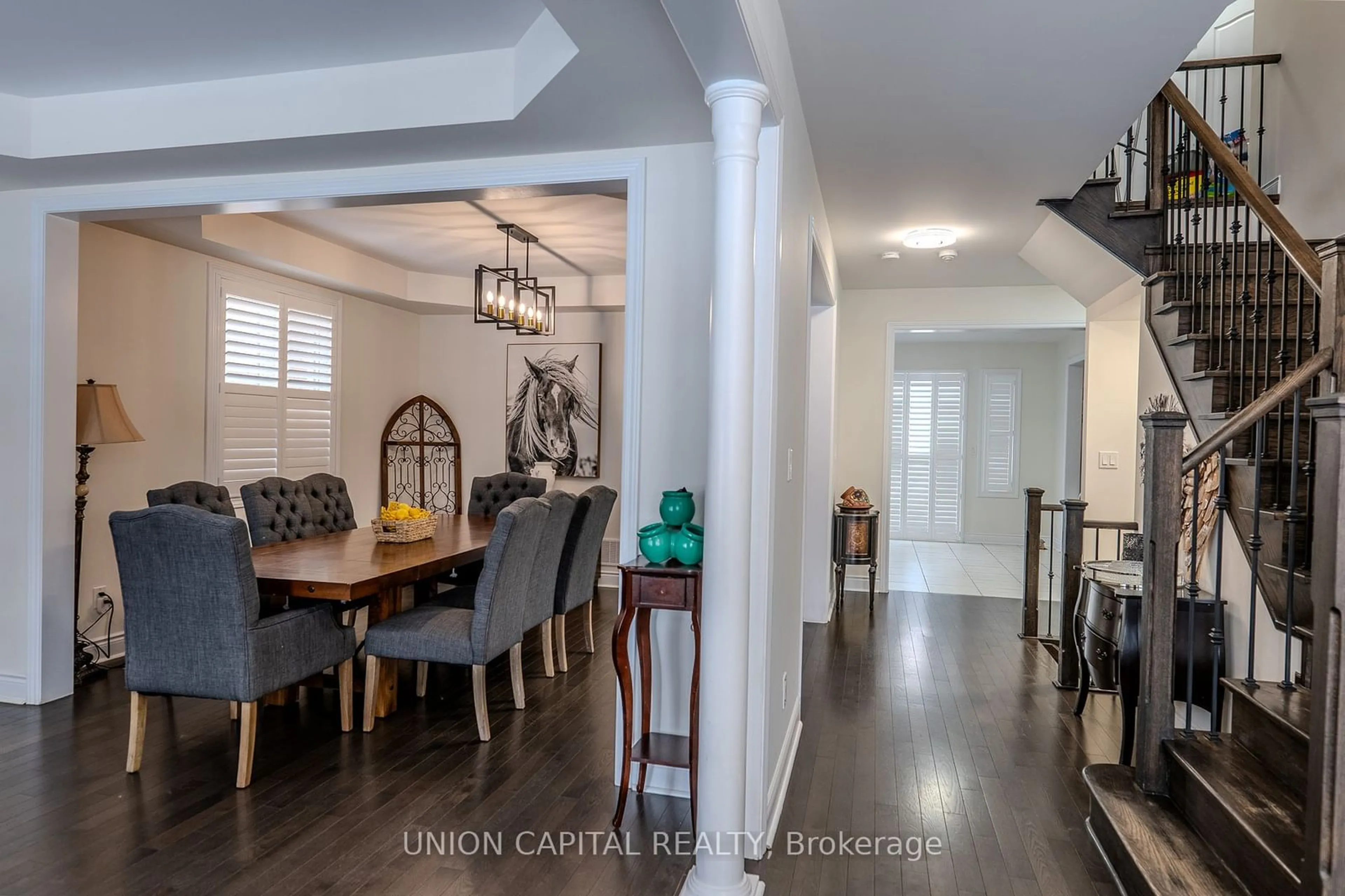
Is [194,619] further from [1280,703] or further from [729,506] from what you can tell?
[1280,703]

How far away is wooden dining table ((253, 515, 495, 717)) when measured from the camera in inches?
130

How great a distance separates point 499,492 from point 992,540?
687 cm

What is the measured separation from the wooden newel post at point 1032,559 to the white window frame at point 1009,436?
5.10m

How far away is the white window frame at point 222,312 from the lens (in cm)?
523

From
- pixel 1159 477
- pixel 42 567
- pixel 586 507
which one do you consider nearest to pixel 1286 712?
pixel 1159 477

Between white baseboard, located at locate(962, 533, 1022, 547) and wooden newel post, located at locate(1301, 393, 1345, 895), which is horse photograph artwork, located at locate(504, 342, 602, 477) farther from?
wooden newel post, located at locate(1301, 393, 1345, 895)

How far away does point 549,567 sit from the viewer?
161 inches

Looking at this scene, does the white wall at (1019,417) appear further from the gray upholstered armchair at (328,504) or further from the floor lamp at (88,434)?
the floor lamp at (88,434)

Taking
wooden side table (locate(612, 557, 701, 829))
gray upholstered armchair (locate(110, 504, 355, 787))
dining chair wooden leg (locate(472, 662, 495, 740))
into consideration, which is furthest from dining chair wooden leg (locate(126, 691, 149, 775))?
wooden side table (locate(612, 557, 701, 829))

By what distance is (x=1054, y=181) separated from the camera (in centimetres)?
387

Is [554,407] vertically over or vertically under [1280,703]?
over

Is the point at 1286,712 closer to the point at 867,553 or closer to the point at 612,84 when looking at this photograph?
the point at 612,84

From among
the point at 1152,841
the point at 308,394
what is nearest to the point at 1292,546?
the point at 1152,841

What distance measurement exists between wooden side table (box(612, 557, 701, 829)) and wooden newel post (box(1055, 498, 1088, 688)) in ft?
7.84
